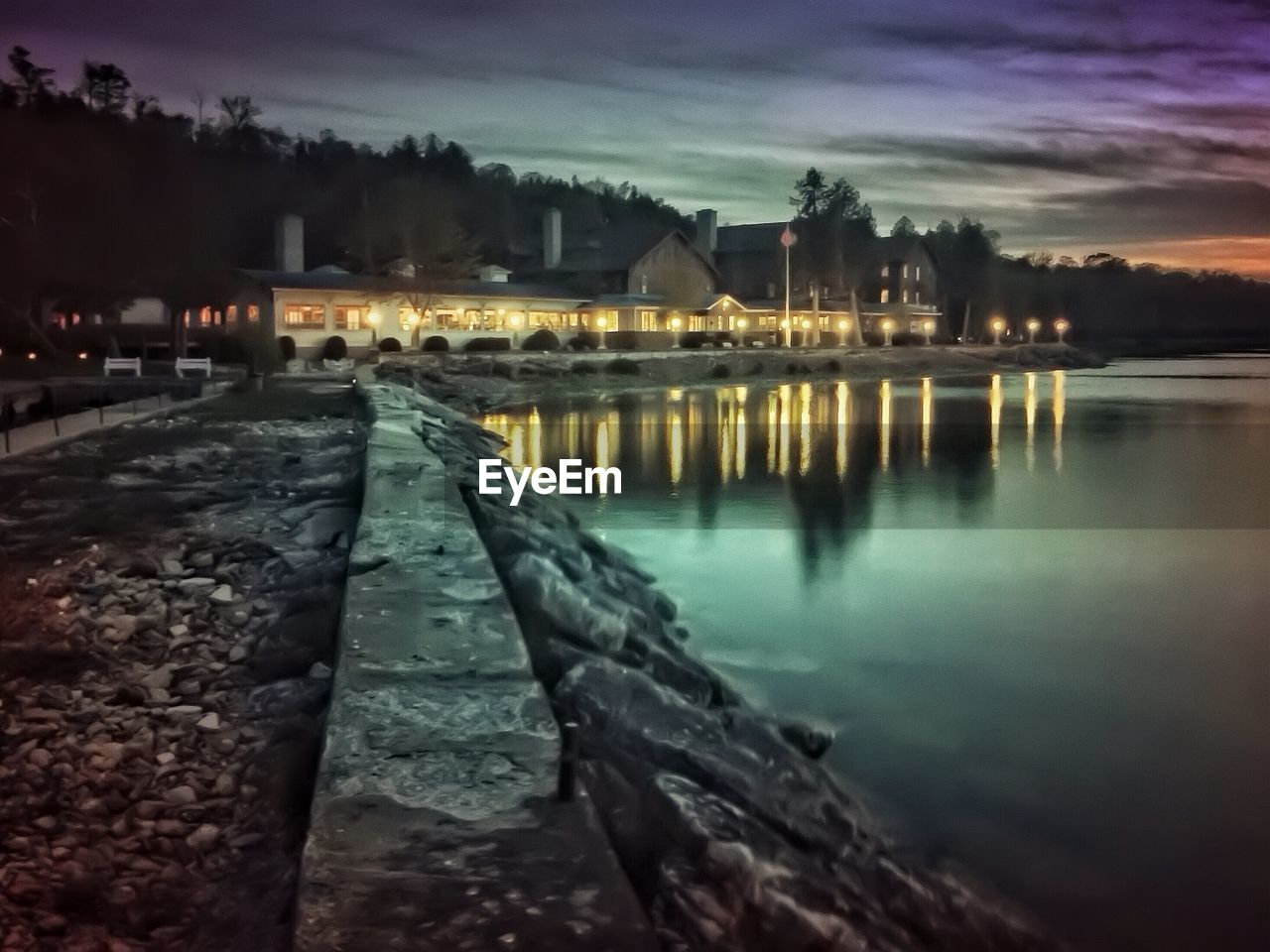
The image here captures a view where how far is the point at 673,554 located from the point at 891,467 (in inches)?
477

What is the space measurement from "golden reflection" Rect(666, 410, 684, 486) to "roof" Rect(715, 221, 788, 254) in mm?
49561

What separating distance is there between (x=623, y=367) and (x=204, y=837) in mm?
46842

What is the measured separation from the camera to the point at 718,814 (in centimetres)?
561

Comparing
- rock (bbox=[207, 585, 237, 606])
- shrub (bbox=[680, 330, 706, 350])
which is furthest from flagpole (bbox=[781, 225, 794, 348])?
A: rock (bbox=[207, 585, 237, 606])

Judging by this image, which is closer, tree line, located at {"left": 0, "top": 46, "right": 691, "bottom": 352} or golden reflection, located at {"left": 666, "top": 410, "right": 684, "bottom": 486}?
golden reflection, located at {"left": 666, "top": 410, "right": 684, "bottom": 486}

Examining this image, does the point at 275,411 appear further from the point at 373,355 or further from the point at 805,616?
the point at 373,355

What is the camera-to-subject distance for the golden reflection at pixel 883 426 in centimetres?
2820

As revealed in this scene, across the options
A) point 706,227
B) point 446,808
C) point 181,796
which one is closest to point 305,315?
point 706,227

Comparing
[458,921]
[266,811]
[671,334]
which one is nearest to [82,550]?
[266,811]

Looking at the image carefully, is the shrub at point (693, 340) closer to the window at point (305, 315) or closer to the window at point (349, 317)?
the window at point (349, 317)

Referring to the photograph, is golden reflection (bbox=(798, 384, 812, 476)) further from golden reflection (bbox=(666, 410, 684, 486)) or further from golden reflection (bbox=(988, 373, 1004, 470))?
golden reflection (bbox=(988, 373, 1004, 470))

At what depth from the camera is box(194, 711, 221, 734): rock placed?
21.2ft

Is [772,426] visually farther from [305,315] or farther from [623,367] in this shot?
[305,315]

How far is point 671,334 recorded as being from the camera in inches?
2569
